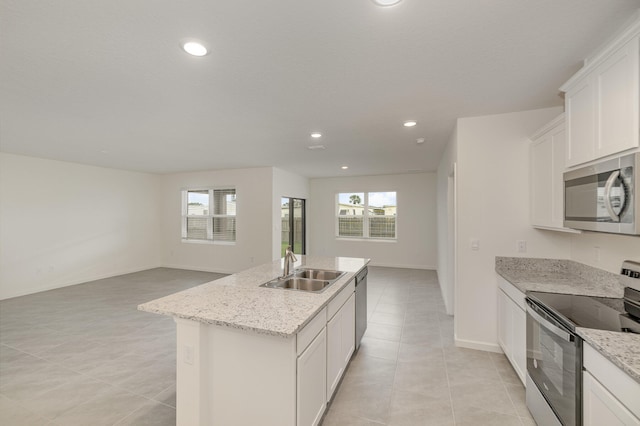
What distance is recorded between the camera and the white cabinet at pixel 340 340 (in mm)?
2094

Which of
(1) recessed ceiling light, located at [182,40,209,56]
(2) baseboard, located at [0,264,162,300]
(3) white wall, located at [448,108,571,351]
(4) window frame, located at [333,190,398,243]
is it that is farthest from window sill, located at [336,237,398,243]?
(1) recessed ceiling light, located at [182,40,209,56]

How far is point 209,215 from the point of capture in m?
7.33

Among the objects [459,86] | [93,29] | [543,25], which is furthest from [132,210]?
[543,25]

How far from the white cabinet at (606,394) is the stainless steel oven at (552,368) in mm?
47

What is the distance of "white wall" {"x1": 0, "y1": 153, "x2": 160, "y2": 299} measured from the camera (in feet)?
16.1

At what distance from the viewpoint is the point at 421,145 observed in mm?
4324

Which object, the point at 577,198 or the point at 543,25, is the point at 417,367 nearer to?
the point at 577,198

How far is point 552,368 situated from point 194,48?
3.10 meters

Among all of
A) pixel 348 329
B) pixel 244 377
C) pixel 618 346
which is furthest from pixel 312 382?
pixel 618 346

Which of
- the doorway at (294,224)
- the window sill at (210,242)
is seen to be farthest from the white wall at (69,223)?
the doorway at (294,224)

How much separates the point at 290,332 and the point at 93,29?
210 centimetres

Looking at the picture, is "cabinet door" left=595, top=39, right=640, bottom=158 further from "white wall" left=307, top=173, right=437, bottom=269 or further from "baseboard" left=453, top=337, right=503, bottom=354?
"white wall" left=307, top=173, right=437, bottom=269

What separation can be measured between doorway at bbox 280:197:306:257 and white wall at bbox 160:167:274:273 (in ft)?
3.04

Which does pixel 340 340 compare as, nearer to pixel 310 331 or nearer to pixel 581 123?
pixel 310 331
